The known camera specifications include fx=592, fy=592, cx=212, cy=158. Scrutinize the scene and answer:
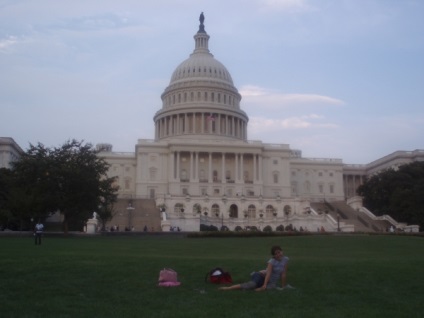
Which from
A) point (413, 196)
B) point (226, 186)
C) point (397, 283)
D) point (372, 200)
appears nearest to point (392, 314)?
point (397, 283)

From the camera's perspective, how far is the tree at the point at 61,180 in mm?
57750

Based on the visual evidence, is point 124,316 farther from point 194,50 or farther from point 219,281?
point 194,50

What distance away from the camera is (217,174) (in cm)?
12281

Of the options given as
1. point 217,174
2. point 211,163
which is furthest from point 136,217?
point 217,174

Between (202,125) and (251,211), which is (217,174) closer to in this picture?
(202,125)

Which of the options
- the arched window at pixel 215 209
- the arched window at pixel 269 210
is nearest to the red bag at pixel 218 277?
the arched window at pixel 215 209

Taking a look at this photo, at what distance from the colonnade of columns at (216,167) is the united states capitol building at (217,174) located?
0.21 m

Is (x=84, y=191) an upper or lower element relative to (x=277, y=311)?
upper

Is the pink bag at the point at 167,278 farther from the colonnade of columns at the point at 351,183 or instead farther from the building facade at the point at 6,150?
the colonnade of columns at the point at 351,183

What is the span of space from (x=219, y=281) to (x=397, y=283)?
5.30m

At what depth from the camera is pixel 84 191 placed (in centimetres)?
5806

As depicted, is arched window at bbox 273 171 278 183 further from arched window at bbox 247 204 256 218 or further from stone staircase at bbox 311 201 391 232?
arched window at bbox 247 204 256 218

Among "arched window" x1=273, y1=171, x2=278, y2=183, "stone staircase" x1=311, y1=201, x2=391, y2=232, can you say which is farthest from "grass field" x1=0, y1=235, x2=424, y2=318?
"arched window" x1=273, y1=171, x2=278, y2=183

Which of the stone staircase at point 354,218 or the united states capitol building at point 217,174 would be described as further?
the united states capitol building at point 217,174
